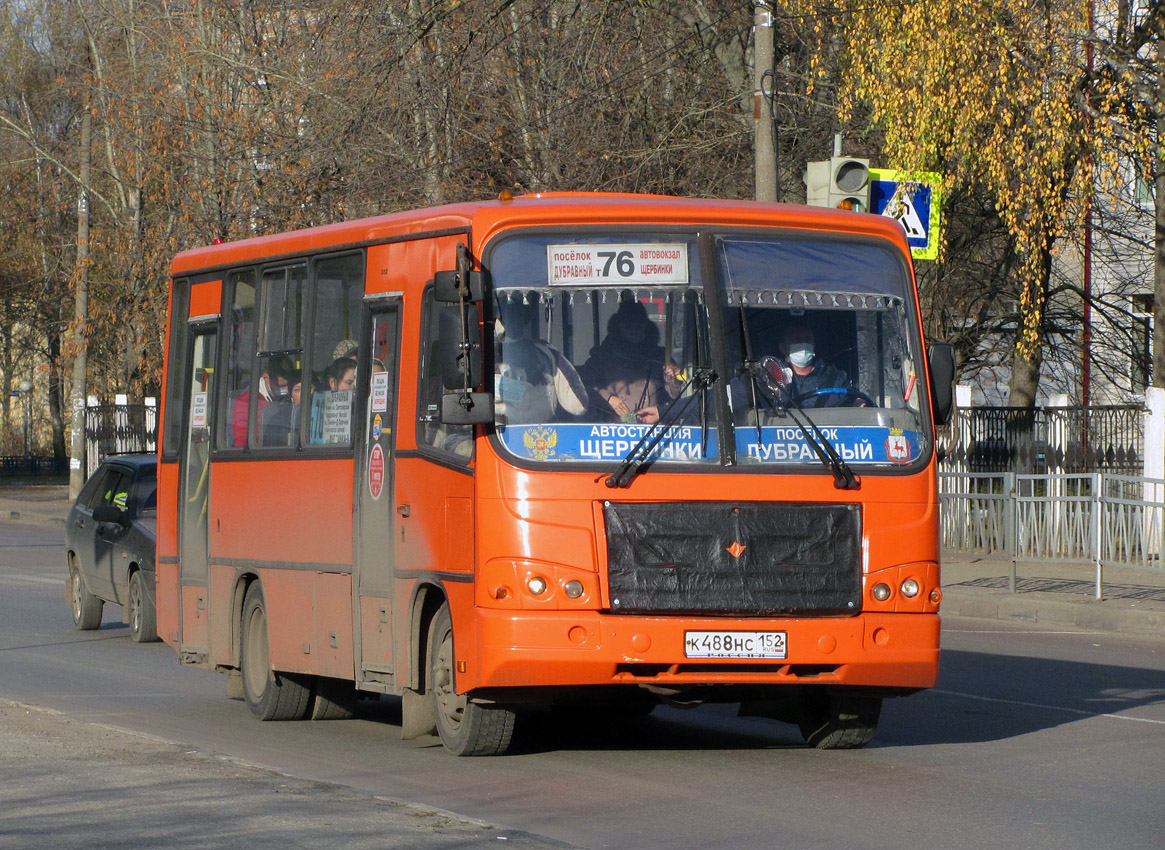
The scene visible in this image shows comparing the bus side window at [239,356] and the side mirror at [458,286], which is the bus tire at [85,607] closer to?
the bus side window at [239,356]

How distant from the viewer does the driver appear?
902 centimetres

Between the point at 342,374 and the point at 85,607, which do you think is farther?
the point at 85,607

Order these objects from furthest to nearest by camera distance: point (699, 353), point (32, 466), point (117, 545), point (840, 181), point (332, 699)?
1. point (32, 466)
2. point (117, 545)
3. point (840, 181)
4. point (332, 699)
5. point (699, 353)

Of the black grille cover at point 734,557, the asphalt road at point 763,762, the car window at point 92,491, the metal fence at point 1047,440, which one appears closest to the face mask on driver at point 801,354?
the black grille cover at point 734,557

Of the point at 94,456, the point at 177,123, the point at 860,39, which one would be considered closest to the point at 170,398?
the point at 860,39

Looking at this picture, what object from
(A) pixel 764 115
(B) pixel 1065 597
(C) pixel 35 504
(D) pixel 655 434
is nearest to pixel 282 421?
(D) pixel 655 434

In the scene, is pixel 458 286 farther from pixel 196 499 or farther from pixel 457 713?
pixel 196 499

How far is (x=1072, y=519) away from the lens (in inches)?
713

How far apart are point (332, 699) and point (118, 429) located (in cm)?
3114

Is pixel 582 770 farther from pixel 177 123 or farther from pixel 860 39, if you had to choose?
pixel 177 123

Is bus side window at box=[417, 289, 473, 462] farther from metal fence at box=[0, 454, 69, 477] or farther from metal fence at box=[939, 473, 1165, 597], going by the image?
metal fence at box=[0, 454, 69, 477]

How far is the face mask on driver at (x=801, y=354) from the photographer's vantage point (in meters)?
9.05

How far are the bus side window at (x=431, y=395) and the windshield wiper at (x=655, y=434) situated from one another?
2.92 ft

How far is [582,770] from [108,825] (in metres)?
2.73
